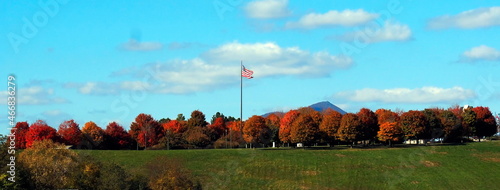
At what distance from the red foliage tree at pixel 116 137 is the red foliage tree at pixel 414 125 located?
68941 mm

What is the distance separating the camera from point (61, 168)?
75.1 m

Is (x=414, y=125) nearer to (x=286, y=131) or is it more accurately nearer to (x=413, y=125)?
(x=413, y=125)

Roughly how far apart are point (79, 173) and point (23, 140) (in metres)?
71.2

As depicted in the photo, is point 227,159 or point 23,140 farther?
point 23,140

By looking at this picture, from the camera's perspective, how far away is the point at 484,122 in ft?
574

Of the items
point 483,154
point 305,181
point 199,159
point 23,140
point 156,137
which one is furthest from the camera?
point 156,137

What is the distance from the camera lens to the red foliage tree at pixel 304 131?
445ft

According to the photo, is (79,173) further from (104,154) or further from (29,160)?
(104,154)

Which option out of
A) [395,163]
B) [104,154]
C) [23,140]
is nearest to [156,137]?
[23,140]

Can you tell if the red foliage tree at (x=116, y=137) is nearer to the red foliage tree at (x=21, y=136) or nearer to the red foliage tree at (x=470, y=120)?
the red foliage tree at (x=21, y=136)

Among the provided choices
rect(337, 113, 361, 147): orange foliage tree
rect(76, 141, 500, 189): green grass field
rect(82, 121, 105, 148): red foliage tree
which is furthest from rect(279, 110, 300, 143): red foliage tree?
rect(82, 121, 105, 148): red foliage tree

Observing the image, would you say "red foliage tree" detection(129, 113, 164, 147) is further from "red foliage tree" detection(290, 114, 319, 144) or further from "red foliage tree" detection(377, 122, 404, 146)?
"red foliage tree" detection(377, 122, 404, 146)

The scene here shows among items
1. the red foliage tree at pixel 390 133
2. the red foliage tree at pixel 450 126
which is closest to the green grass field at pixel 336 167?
the red foliage tree at pixel 390 133

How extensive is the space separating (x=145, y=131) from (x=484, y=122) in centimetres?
9176
